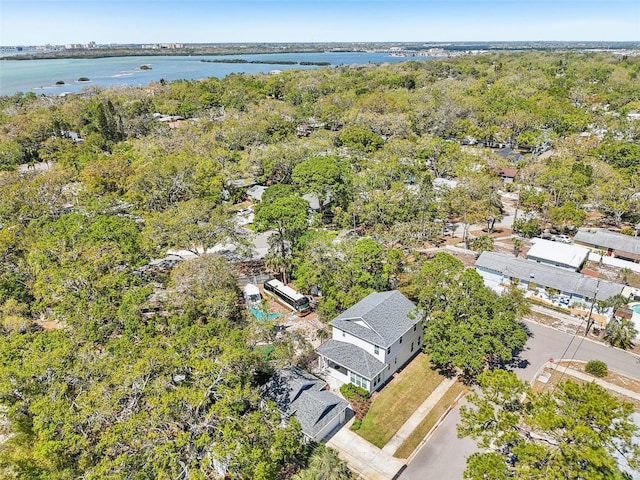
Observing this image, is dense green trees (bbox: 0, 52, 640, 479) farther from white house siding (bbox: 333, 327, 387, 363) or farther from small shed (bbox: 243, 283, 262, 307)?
small shed (bbox: 243, 283, 262, 307)

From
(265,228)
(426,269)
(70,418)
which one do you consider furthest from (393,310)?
(70,418)

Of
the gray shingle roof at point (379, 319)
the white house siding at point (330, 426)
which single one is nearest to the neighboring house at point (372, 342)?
the gray shingle roof at point (379, 319)

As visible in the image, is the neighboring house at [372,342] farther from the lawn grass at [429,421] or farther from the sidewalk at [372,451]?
the lawn grass at [429,421]

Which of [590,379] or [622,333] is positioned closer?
[590,379]

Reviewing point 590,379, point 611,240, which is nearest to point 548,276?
point 590,379

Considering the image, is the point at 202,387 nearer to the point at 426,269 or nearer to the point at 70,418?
the point at 70,418

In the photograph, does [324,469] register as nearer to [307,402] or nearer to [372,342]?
[307,402]
